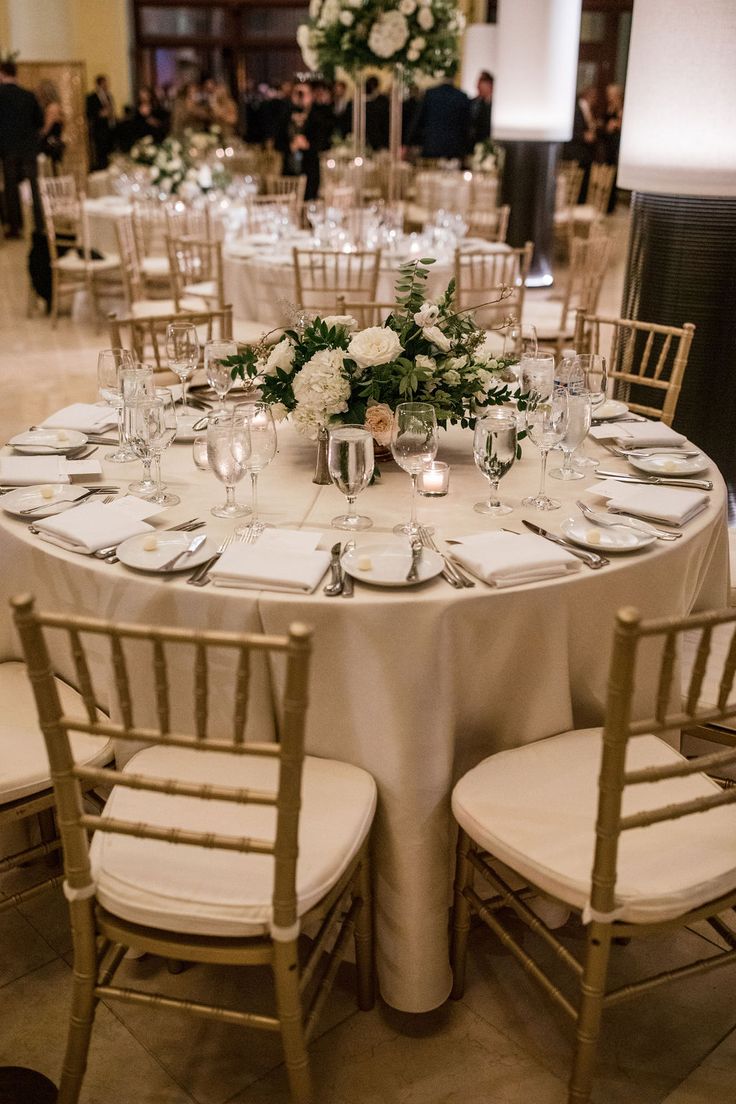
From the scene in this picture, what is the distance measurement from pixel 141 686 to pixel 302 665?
30.9 inches

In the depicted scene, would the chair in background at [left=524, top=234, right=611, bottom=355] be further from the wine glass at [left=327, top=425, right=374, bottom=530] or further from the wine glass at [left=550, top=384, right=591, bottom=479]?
the wine glass at [left=327, top=425, right=374, bottom=530]

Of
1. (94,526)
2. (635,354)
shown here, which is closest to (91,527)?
(94,526)

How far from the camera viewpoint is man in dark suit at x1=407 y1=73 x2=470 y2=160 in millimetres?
11055

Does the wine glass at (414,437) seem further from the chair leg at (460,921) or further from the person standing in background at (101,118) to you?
the person standing in background at (101,118)

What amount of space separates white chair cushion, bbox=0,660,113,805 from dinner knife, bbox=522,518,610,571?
1.00 meters

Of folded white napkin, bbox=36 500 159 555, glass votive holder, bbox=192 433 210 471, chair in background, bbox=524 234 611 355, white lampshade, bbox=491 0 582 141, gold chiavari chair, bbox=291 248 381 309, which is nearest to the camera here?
folded white napkin, bbox=36 500 159 555

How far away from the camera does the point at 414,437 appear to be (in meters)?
2.16

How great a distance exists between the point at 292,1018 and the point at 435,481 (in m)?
1.21

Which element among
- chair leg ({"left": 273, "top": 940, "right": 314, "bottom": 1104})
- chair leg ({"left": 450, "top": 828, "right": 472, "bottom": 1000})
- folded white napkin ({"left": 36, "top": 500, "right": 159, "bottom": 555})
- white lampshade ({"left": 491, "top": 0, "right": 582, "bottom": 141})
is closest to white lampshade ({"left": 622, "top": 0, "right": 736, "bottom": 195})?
folded white napkin ({"left": 36, "top": 500, "right": 159, "bottom": 555})

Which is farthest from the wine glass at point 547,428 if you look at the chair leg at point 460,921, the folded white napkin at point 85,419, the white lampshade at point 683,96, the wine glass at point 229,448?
the white lampshade at point 683,96

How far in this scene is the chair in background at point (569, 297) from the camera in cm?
555

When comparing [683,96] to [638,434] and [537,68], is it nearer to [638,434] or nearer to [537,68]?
[638,434]

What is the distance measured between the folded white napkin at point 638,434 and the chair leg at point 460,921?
1.22 metres

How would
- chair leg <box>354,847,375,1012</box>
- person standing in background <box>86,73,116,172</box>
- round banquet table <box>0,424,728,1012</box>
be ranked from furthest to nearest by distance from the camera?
person standing in background <box>86,73,116,172</box>
chair leg <box>354,847,375,1012</box>
round banquet table <box>0,424,728,1012</box>
